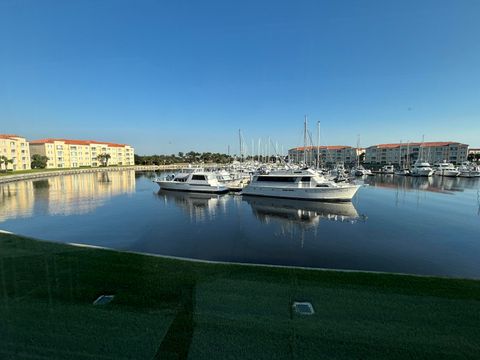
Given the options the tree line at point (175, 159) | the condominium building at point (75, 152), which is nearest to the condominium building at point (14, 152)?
the condominium building at point (75, 152)

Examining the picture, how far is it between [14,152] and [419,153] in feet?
444

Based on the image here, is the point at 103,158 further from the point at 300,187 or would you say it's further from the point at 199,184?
the point at 300,187

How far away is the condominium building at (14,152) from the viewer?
228 feet

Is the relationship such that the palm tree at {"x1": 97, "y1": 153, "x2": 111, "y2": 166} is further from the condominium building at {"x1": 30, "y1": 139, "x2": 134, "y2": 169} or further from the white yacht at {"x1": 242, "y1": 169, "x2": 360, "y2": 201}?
the white yacht at {"x1": 242, "y1": 169, "x2": 360, "y2": 201}

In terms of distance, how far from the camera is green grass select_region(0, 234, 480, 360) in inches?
172

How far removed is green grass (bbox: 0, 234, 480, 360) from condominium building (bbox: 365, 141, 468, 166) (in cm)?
9893

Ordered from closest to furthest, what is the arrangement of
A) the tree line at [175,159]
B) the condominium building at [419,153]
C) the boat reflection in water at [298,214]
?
the boat reflection in water at [298,214], the condominium building at [419,153], the tree line at [175,159]

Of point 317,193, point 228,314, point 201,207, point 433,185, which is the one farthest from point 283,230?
point 433,185

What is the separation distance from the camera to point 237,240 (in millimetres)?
13531

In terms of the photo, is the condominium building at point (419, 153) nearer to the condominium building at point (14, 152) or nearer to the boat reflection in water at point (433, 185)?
the boat reflection in water at point (433, 185)

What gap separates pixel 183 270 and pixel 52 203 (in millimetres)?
25540

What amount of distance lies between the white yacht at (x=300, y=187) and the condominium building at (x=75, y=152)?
9163 centimetres

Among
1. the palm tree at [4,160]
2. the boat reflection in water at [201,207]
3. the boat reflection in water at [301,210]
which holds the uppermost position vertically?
the palm tree at [4,160]

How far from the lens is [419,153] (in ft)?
315
